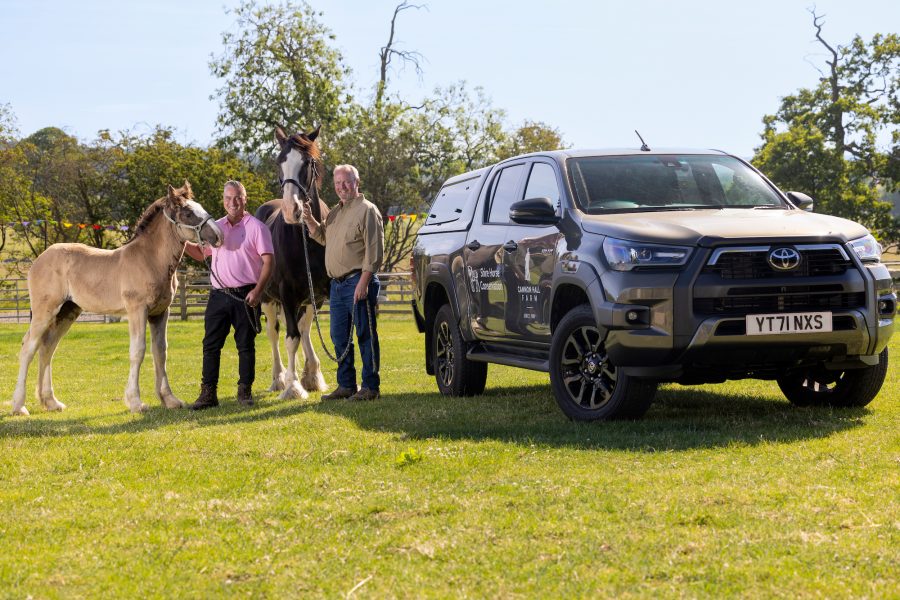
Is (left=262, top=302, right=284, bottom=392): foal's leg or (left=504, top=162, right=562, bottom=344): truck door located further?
(left=262, top=302, right=284, bottom=392): foal's leg

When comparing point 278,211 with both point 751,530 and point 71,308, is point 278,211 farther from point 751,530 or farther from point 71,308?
point 751,530

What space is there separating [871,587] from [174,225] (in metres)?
7.71

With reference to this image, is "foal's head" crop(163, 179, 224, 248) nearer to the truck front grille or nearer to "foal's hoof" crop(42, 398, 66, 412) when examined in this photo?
"foal's hoof" crop(42, 398, 66, 412)

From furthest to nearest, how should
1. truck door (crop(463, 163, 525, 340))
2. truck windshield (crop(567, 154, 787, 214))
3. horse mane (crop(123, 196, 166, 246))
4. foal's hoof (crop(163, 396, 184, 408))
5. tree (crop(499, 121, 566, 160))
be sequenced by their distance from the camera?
tree (crop(499, 121, 566, 160)) < foal's hoof (crop(163, 396, 184, 408)) < horse mane (crop(123, 196, 166, 246)) < truck door (crop(463, 163, 525, 340)) < truck windshield (crop(567, 154, 787, 214))

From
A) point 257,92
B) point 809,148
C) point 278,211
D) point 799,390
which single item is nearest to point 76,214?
point 257,92

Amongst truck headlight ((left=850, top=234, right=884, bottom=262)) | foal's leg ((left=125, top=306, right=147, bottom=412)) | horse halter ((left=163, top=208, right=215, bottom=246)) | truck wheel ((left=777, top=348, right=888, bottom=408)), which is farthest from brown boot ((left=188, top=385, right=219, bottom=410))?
truck headlight ((left=850, top=234, right=884, bottom=262))

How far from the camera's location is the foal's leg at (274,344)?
12711 millimetres

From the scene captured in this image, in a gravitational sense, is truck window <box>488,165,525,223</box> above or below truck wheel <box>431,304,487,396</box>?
above

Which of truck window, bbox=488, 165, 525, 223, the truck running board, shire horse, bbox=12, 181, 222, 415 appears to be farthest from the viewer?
shire horse, bbox=12, 181, 222, 415

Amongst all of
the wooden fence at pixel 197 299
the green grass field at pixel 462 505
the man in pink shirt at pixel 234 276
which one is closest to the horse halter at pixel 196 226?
the man in pink shirt at pixel 234 276

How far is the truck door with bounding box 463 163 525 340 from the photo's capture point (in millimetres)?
9445

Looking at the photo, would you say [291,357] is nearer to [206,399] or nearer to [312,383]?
[312,383]

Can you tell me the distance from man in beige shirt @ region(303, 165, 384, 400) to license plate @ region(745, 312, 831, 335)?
419cm

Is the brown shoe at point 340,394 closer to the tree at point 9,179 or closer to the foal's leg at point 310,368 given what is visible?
the foal's leg at point 310,368
